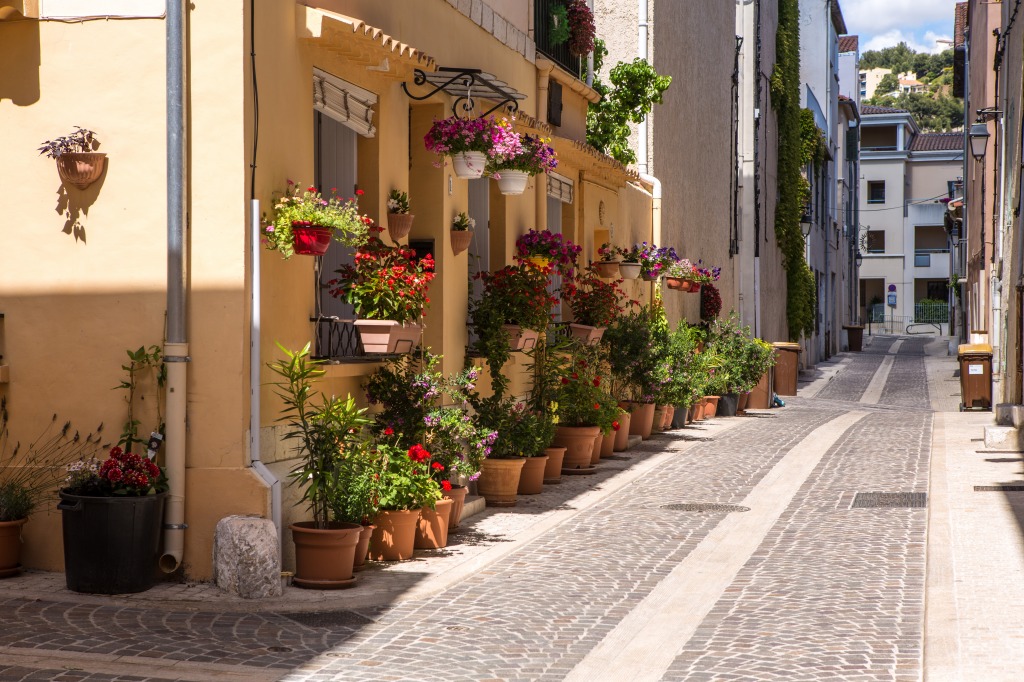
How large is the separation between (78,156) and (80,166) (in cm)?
6

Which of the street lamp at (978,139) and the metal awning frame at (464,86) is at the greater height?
the street lamp at (978,139)

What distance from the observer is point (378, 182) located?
9055mm

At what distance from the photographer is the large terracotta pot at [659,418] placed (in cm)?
1672

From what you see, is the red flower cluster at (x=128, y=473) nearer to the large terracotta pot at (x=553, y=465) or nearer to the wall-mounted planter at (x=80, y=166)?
the wall-mounted planter at (x=80, y=166)

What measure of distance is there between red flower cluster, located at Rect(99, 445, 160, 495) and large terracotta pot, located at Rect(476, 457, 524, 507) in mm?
3866

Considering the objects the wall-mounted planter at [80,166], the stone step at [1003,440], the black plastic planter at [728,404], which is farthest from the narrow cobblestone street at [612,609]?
the black plastic planter at [728,404]

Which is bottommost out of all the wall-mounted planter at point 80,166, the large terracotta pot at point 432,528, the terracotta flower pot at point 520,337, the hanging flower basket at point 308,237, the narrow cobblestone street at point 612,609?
the narrow cobblestone street at point 612,609

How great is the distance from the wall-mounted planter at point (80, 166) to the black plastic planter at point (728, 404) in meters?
13.8

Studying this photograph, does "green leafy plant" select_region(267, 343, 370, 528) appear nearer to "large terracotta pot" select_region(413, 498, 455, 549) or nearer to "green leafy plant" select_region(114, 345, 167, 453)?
"green leafy plant" select_region(114, 345, 167, 453)

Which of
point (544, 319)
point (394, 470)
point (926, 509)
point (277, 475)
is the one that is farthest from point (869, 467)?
point (277, 475)

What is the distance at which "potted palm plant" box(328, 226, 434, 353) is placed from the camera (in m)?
8.25

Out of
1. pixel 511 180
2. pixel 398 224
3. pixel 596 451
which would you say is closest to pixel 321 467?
pixel 398 224

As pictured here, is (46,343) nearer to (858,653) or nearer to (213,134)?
(213,134)

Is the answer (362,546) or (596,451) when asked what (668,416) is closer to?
(596,451)
